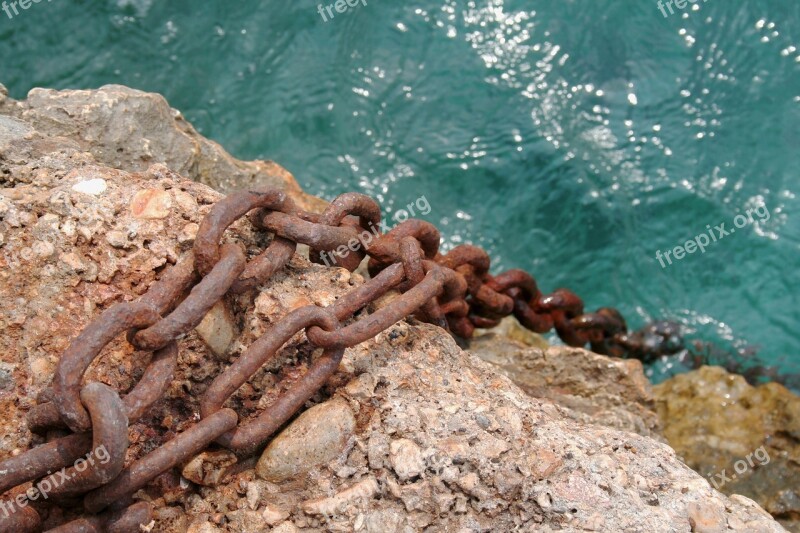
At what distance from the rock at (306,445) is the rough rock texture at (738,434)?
1.95 metres

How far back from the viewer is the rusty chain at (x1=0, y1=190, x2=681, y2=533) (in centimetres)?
173

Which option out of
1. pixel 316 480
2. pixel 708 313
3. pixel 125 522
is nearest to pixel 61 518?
→ pixel 125 522

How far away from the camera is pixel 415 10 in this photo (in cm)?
511

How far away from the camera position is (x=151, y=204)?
7.30ft

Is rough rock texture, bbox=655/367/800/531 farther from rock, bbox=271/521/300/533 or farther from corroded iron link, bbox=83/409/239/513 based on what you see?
corroded iron link, bbox=83/409/239/513

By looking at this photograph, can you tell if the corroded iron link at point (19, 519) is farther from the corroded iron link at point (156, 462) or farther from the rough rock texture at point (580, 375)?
the rough rock texture at point (580, 375)

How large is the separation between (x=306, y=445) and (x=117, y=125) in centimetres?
134

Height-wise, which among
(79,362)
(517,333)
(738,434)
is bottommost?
(738,434)

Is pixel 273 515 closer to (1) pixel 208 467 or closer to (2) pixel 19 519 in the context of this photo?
(1) pixel 208 467

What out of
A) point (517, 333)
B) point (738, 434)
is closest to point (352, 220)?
point (517, 333)

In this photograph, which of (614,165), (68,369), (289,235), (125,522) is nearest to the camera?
(68,369)

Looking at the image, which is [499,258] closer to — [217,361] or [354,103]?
[354,103]

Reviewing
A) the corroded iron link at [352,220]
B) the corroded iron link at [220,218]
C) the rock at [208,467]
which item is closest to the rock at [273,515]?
the rock at [208,467]

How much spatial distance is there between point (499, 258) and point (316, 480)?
2.96 m
